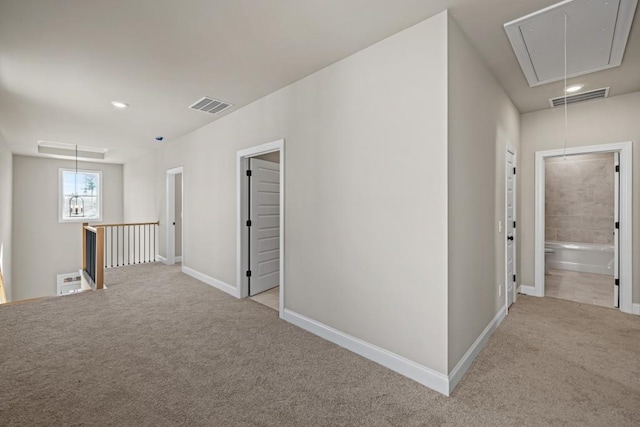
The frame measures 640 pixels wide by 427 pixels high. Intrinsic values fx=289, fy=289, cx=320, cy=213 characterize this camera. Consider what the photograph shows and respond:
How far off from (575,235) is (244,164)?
278 inches

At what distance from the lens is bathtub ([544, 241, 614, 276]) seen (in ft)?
18.6

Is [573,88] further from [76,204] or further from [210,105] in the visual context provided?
[76,204]

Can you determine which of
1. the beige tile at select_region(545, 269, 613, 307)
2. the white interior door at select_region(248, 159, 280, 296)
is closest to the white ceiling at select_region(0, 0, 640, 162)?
the white interior door at select_region(248, 159, 280, 296)

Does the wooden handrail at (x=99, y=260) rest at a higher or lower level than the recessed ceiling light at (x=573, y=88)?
lower

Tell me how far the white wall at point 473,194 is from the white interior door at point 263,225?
2881mm

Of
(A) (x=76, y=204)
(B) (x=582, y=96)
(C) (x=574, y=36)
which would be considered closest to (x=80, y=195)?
(A) (x=76, y=204)

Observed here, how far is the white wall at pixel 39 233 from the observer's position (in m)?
7.42

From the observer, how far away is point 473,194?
8.39 ft

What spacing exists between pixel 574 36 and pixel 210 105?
3.95m

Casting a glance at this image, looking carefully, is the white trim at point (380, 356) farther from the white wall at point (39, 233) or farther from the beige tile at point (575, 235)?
the white wall at point (39, 233)

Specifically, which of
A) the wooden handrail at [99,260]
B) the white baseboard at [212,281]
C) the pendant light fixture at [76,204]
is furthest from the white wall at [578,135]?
the pendant light fixture at [76,204]

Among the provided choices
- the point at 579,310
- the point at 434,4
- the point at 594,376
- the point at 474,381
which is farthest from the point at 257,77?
the point at 579,310

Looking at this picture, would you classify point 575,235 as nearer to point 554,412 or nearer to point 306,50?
point 554,412

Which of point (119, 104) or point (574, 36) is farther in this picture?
point (119, 104)
